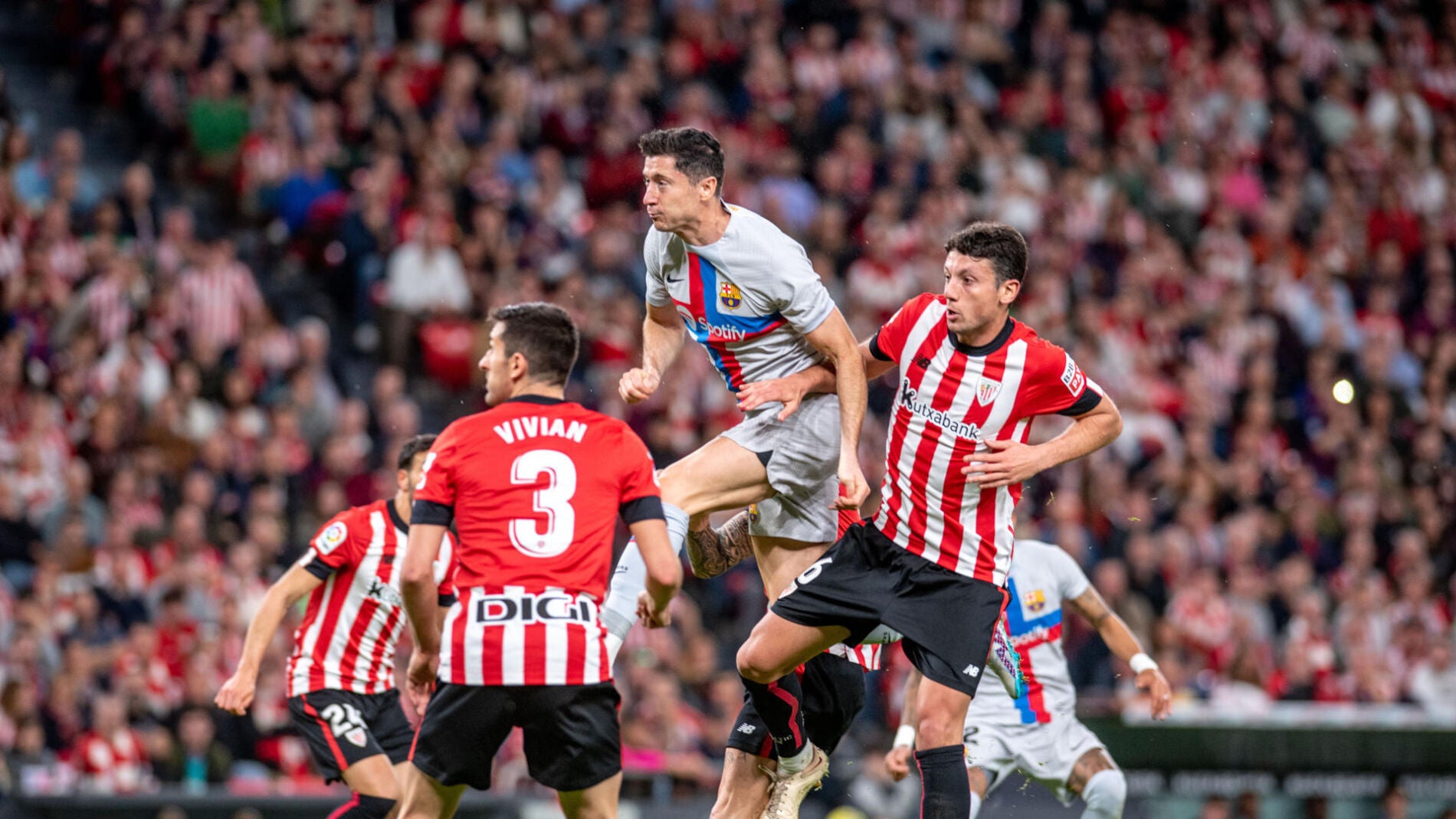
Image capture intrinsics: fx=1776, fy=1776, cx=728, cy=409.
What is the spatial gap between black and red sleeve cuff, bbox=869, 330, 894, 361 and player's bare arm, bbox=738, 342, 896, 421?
0.6 inches

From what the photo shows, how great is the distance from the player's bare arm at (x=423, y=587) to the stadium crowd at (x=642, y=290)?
19.2 feet

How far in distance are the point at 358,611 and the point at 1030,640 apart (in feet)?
11.8

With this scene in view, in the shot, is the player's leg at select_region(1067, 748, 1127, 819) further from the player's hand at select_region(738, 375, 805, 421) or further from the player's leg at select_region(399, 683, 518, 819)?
the player's leg at select_region(399, 683, 518, 819)

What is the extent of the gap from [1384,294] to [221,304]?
42.6 feet

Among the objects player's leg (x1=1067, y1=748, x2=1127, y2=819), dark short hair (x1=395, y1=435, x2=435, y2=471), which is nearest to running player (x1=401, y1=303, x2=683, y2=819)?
dark short hair (x1=395, y1=435, x2=435, y2=471)

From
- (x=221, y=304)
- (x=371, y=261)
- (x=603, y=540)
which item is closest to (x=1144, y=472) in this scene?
(x=371, y=261)

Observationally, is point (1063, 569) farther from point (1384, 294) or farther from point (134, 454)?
point (1384, 294)

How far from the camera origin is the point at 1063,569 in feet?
31.3

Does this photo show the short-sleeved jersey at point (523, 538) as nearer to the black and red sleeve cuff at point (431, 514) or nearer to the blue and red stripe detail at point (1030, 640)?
the black and red sleeve cuff at point (431, 514)

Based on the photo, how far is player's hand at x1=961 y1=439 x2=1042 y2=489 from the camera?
7.15 meters

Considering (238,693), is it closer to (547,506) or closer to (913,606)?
(547,506)

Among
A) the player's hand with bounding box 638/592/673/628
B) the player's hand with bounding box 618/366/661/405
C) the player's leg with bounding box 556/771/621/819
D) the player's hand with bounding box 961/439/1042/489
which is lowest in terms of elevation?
the player's leg with bounding box 556/771/621/819

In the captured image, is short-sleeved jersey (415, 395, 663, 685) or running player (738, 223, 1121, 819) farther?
running player (738, 223, 1121, 819)

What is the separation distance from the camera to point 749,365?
7773mm
